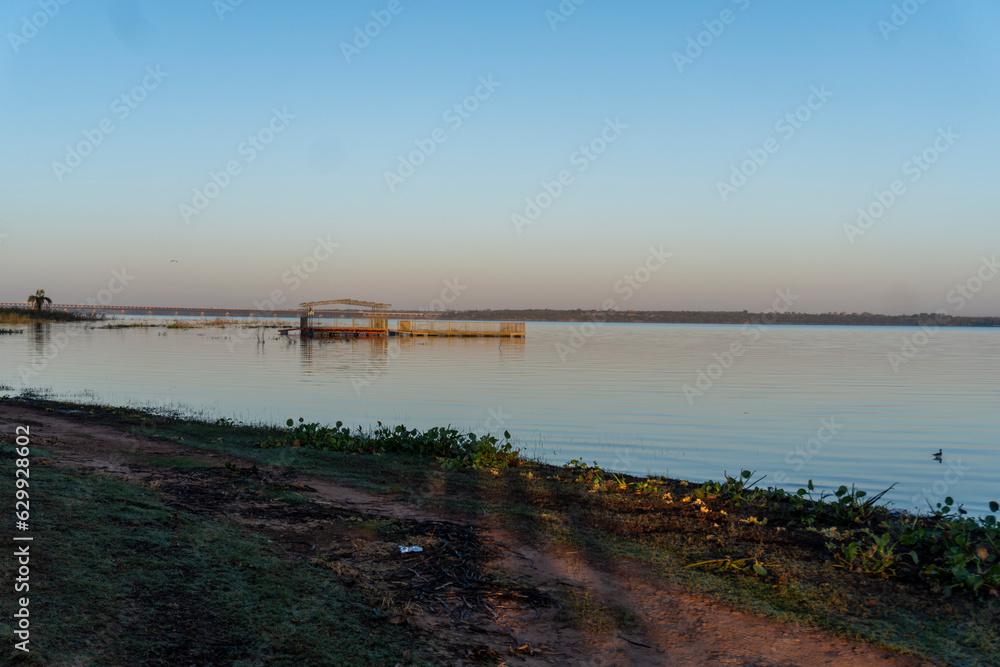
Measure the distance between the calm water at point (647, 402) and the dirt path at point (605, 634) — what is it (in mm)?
7744

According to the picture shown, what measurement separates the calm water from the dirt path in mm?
7744

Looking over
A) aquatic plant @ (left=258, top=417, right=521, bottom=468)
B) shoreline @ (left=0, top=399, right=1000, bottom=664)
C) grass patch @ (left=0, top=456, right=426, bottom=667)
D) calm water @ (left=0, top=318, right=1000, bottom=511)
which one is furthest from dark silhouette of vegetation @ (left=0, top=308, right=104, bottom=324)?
grass patch @ (left=0, top=456, right=426, bottom=667)

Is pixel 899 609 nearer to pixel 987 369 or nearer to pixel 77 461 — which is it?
pixel 77 461

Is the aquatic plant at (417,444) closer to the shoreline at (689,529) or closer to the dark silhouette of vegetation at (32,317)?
the shoreline at (689,529)

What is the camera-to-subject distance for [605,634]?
510cm

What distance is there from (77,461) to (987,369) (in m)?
45.3

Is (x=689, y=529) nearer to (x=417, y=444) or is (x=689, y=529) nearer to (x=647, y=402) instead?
(x=417, y=444)

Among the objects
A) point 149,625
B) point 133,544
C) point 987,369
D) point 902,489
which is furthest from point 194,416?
point 987,369

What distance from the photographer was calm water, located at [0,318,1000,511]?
15.4 metres

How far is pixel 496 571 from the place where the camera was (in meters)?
6.17

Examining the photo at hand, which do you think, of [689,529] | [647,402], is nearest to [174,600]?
[689,529]

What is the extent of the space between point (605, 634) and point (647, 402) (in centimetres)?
2044

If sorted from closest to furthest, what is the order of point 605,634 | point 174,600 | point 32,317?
point 174,600 → point 605,634 → point 32,317

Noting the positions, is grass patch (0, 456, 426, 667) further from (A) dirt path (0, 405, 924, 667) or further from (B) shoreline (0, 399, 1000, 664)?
(B) shoreline (0, 399, 1000, 664)
